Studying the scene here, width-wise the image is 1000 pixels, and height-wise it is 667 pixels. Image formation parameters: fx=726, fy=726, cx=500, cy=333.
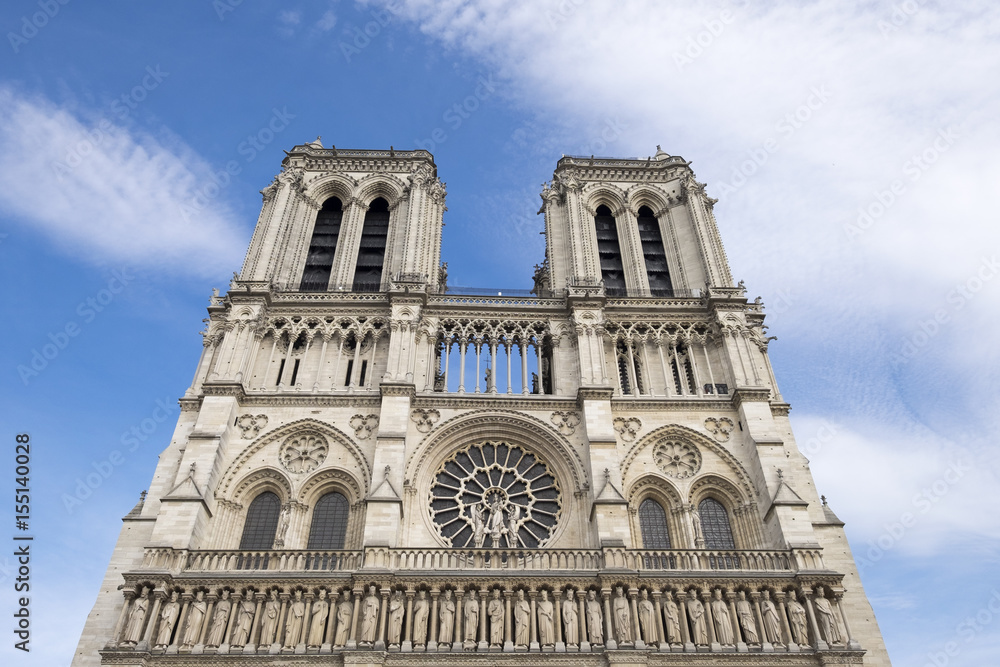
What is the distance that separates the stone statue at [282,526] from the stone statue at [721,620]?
12.9 meters

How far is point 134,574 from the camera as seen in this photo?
19766mm

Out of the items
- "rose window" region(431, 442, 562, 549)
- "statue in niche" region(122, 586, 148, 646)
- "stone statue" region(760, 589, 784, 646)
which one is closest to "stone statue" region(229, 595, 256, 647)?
"statue in niche" region(122, 586, 148, 646)

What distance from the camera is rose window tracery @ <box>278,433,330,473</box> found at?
79.0ft

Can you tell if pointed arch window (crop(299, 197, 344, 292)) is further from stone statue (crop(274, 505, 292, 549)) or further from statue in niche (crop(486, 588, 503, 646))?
statue in niche (crop(486, 588, 503, 646))

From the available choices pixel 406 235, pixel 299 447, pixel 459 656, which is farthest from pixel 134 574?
pixel 406 235

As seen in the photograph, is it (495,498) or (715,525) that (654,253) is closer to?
(715,525)

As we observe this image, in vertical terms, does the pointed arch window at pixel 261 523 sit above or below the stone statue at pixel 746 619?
above

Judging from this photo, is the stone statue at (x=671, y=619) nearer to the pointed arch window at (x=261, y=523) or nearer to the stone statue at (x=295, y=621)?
the stone statue at (x=295, y=621)

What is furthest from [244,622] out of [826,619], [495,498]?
[826,619]

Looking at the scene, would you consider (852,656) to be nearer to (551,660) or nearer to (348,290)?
(551,660)

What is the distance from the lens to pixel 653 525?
2381 cm

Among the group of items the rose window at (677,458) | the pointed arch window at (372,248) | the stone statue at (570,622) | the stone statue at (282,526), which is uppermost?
the pointed arch window at (372,248)

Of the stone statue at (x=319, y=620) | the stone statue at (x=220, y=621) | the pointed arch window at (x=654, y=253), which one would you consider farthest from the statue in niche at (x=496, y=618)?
the pointed arch window at (x=654, y=253)

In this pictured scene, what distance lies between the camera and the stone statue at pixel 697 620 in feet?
64.1
